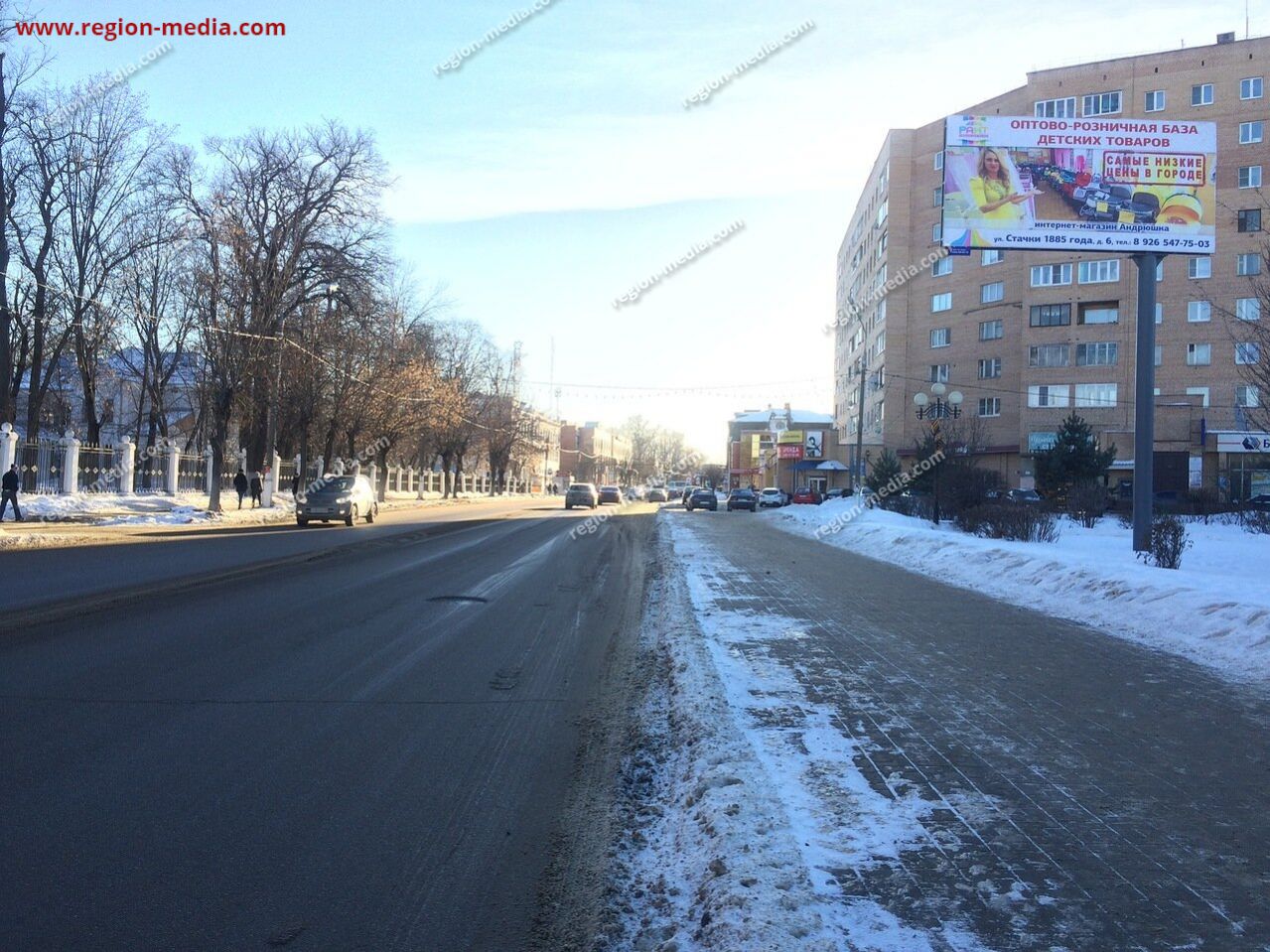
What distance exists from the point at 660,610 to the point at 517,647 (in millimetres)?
3014

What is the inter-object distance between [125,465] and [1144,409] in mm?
32936

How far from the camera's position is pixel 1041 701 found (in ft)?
22.7

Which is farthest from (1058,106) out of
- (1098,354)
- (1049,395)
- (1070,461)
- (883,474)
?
(1070,461)

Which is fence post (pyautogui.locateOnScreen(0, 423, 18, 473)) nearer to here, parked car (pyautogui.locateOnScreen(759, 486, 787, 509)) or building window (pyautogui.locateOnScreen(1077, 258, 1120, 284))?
parked car (pyautogui.locateOnScreen(759, 486, 787, 509))

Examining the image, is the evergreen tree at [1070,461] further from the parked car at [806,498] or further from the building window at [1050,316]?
the parked car at [806,498]

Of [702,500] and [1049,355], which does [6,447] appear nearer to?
[702,500]

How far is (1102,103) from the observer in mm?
53625

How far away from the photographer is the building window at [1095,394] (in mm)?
54938

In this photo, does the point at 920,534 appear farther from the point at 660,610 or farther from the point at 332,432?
the point at 332,432

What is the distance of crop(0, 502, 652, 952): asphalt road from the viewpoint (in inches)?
140

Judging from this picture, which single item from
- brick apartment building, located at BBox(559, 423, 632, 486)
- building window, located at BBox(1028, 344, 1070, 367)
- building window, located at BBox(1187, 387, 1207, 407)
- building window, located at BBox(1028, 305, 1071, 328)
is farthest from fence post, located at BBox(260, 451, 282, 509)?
brick apartment building, located at BBox(559, 423, 632, 486)

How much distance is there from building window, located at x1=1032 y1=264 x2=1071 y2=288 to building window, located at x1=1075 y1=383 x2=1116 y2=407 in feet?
20.8

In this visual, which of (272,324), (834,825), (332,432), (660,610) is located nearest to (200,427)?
(332,432)

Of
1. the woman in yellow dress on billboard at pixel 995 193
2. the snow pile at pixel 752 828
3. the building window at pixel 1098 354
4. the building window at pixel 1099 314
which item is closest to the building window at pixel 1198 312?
the building window at pixel 1099 314
